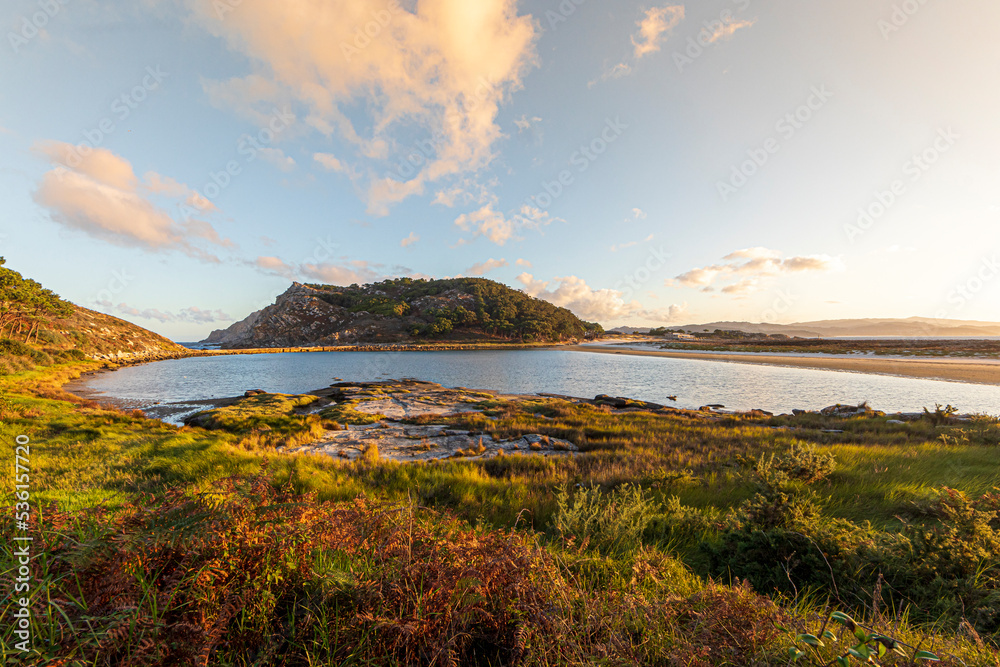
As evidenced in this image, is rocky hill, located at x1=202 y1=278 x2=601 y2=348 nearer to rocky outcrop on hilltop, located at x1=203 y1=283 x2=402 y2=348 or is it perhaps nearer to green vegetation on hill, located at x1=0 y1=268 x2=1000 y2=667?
rocky outcrop on hilltop, located at x1=203 y1=283 x2=402 y2=348

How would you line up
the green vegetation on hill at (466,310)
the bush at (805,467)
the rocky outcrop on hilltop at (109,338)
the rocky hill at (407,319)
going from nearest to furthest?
1. the bush at (805,467)
2. the rocky outcrop on hilltop at (109,338)
3. the rocky hill at (407,319)
4. the green vegetation on hill at (466,310)

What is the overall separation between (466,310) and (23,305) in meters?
118

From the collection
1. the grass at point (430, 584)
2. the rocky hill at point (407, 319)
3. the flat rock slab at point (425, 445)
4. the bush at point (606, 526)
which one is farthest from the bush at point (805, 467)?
the rocky hill at point (407, 319)

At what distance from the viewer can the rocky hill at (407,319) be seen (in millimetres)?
135250

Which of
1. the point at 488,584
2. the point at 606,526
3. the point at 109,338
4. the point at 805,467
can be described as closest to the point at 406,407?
the point at 606,526

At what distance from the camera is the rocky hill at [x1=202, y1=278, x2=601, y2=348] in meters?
A: 135

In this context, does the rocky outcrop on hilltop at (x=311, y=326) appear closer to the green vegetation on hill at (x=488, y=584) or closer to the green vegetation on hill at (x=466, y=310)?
the green vegetation on hill at (x=466, y=310)

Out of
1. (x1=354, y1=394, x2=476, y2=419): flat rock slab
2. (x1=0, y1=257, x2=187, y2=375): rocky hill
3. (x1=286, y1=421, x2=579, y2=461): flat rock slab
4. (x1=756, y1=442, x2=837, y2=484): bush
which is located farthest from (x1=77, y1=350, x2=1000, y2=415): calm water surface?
(x1=756, y1=442, x2=837, y2=484): bush

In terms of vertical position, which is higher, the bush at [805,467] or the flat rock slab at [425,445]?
the bush at [805,467]

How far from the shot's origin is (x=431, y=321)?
14312 centimetres

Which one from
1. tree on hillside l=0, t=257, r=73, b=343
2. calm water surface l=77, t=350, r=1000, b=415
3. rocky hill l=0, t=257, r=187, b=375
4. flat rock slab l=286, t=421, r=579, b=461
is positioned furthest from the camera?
rocky hill l=0, t=257, r=187, b=375

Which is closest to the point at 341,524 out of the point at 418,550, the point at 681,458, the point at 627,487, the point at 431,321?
the point at 418,550

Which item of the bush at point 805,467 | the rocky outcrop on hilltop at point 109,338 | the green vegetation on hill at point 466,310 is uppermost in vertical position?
the green vegetation on hill at point 466,310

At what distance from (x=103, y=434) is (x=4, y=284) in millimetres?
40437
